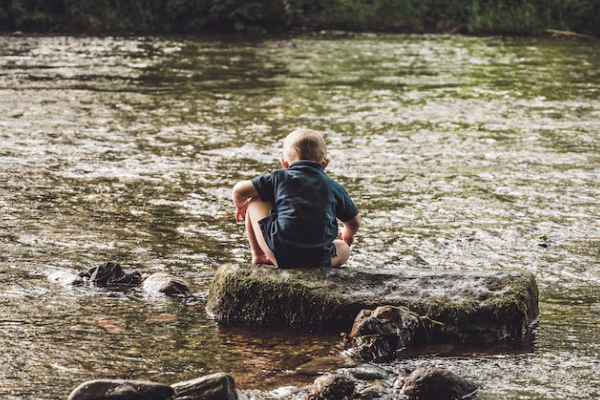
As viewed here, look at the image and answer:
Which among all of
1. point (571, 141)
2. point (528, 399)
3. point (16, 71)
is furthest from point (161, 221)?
point (16, 71)

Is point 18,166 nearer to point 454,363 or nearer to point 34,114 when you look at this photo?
point 34,114

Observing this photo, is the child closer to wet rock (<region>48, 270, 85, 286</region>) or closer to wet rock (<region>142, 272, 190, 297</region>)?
wet rock (<region>142, 272, 190, 297</region>)

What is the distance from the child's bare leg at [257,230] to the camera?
5367mm

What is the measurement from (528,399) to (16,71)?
45.8ft

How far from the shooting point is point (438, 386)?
4.02 metres

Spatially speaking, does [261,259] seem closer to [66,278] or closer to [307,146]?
[307,146]

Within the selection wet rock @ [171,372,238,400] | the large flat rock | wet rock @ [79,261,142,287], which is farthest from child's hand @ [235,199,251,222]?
wet rock @ [171,372,238,400]

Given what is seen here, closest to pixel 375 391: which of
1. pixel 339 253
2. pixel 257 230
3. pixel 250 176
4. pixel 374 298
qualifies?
pixel 374 298

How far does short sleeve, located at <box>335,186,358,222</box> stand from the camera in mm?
5391

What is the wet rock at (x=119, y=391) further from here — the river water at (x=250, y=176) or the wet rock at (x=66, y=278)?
the wet rock at (x=66, y=278)

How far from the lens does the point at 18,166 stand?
30.2 feet

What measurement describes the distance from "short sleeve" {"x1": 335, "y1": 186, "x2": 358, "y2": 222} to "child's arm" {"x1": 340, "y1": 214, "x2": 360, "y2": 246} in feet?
0.10

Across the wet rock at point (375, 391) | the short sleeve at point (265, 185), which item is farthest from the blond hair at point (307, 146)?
the wet rock at point (375, 391)

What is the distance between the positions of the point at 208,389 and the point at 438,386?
983 millimetres
